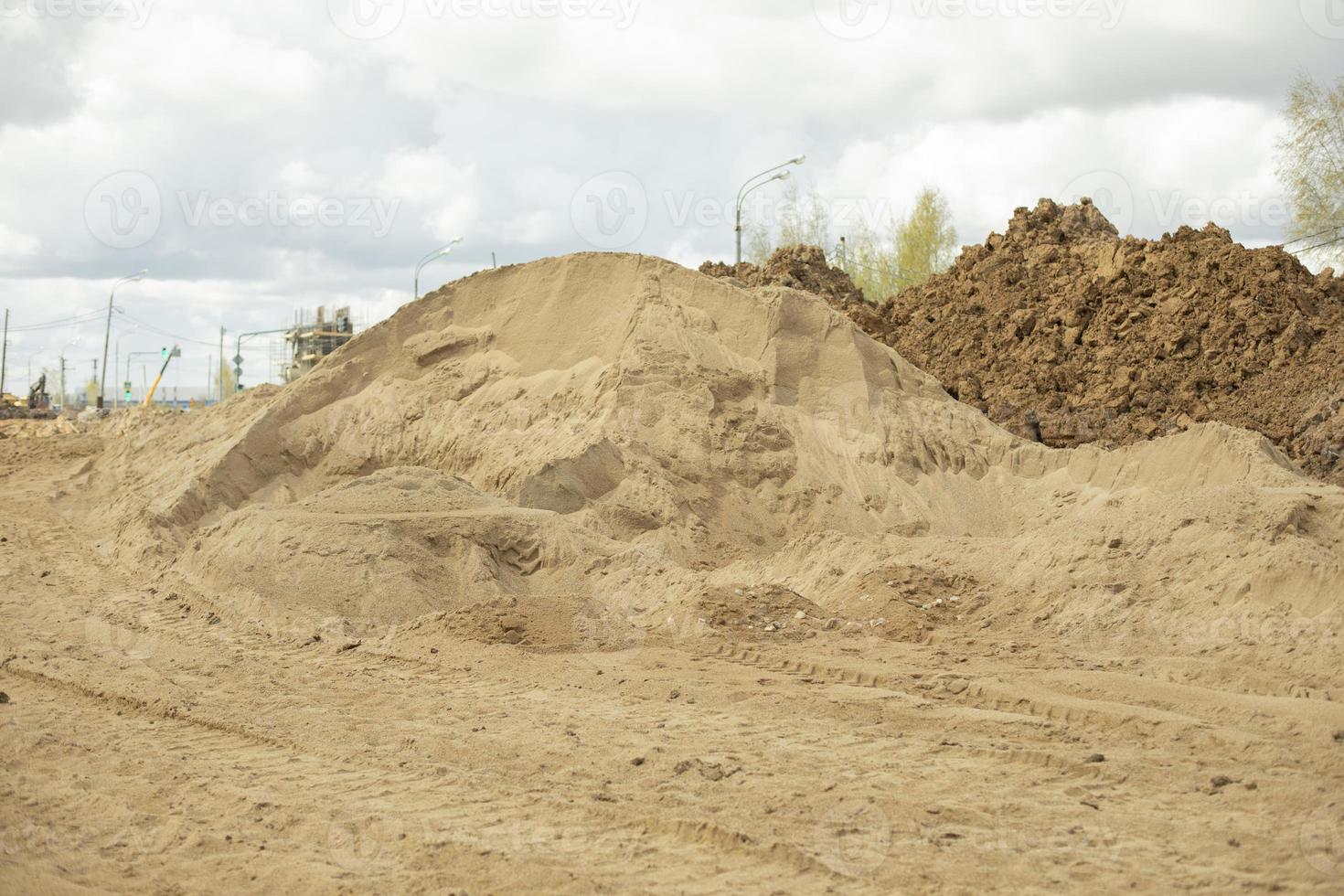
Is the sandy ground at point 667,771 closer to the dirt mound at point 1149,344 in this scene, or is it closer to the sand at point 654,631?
the sand at point 654,631

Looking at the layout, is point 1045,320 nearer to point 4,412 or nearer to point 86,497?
point 86,497

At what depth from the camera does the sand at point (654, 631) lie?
543 centimetres

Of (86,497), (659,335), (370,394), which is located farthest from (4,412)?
(659,335)

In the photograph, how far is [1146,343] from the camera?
18938 millimetres

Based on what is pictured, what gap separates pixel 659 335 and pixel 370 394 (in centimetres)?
485

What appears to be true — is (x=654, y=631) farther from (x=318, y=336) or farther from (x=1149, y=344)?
(x=318, y=336)

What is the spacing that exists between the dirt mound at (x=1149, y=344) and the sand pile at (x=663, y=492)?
2668 millimetres

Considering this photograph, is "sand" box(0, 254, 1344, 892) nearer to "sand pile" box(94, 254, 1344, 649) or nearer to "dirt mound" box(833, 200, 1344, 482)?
"sand pile" box(94, 254, 1344, 649)

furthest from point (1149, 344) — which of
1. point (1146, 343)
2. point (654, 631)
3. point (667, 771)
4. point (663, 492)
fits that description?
point (667, 771)

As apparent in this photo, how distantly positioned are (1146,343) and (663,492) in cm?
942

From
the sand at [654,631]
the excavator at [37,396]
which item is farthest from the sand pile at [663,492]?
the excavator at [37,396]

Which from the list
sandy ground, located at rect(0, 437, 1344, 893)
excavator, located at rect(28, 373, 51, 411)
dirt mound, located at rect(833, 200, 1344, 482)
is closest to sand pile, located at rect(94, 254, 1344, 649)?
sandy ground, located at rect(0, 437, 1344, 893)

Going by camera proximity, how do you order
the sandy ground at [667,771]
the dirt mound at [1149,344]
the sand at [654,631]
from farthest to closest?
the dirt mound at [1149,344], the sand at [654,631], the sandy ground at [667,771]

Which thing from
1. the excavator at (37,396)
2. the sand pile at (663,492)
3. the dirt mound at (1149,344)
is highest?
the excavator at (37,396)
